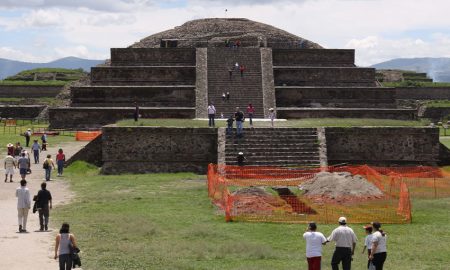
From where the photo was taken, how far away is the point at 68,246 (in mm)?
11750

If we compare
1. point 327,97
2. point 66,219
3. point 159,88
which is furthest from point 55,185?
point 327,97

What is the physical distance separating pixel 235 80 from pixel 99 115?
7798 millimetres

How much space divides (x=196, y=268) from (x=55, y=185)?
38.8 ft

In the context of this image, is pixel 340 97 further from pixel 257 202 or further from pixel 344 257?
pixel 344 257

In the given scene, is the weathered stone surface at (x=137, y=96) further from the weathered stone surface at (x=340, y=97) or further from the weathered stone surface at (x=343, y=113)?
the weathered stone surface at (x=343, y=113)

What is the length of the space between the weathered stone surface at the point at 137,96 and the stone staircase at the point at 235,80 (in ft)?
4.73

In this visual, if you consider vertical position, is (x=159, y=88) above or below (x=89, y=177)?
above

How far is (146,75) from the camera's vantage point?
39.3 m

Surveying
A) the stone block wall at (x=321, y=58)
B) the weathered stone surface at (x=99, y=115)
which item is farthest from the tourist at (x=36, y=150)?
the stone block wall at (x=321, y=58)

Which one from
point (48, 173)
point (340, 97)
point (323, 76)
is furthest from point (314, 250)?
point (323, 76)

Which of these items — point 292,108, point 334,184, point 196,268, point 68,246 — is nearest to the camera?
point 68,246

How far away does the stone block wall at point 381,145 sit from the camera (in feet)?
86.9

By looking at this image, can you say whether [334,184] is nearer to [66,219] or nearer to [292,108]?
[66,219]

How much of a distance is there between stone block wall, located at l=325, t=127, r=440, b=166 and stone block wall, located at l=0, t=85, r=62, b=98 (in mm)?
39666
